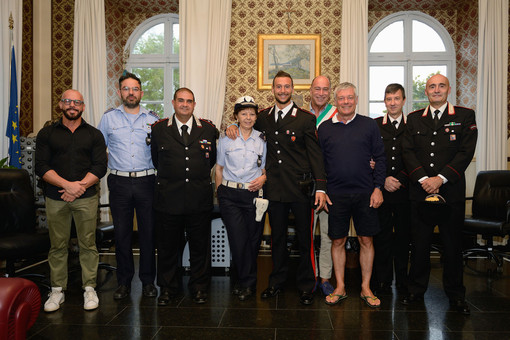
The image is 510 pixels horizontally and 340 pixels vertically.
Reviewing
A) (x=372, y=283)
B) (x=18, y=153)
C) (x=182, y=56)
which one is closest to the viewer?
(x=372, y=283)

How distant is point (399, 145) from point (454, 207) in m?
0.68

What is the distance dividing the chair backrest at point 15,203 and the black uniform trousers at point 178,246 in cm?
145

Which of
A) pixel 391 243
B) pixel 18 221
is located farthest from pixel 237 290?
pixel 18 221

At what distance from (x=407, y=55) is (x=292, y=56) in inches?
87.5

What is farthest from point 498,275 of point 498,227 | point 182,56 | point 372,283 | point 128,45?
point 128,45

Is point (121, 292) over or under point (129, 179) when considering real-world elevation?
under

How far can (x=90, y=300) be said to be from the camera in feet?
9.71

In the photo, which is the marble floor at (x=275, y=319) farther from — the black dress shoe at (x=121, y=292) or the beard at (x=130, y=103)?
the beard at (x=130, y=103)

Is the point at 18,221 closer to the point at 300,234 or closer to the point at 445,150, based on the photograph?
the point at 300,234

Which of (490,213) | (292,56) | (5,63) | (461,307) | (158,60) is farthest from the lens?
(158,60)

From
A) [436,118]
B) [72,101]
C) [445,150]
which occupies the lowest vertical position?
[445,150]

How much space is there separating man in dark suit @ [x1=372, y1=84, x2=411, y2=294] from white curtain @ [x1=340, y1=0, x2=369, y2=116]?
2.50 meters

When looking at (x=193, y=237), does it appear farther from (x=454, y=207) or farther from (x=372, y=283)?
(x=454, y=207)

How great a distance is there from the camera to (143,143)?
10.5ft
